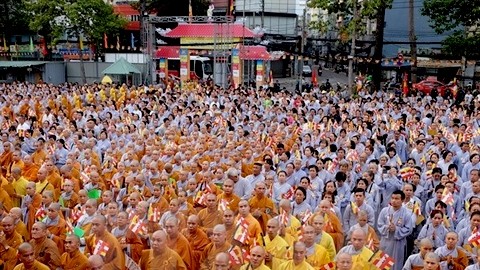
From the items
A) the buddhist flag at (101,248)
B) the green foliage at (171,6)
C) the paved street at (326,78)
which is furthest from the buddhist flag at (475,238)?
the green foliage at (171,6)

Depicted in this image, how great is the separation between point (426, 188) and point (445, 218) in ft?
6.40

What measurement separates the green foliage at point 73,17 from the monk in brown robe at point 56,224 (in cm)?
2585

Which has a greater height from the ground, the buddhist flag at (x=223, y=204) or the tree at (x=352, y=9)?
the tree at (x=352, y=9)

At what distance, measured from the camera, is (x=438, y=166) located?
408 inches

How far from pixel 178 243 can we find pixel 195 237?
33 centimetres

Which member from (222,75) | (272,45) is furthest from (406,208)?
(272,45)

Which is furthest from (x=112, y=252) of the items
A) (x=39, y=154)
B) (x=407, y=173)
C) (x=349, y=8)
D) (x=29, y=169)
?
(x=349, y=8)

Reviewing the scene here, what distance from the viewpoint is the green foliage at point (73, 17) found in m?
31.9

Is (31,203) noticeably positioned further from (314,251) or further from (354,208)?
(354,208)

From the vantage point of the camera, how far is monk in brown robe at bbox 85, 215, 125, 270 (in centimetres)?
624

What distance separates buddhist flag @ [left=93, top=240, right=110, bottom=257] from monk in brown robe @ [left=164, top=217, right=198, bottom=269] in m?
0.67

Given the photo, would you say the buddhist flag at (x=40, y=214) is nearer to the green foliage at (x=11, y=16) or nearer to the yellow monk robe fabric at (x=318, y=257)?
the yellow monk robe fabric at (x=318, y=257)

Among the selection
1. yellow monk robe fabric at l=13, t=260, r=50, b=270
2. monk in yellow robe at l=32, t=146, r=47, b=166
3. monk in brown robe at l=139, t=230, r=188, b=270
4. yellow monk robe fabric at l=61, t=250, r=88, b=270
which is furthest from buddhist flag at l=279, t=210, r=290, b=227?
monk in yellow robe at l=32, t=146, r=47, b=166

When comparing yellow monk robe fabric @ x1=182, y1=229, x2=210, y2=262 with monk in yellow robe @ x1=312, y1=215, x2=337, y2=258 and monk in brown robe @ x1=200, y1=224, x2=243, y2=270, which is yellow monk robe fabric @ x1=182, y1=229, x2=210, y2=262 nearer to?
monk in brown robe @ x1=200, y1=224, x2=243, y2=270
